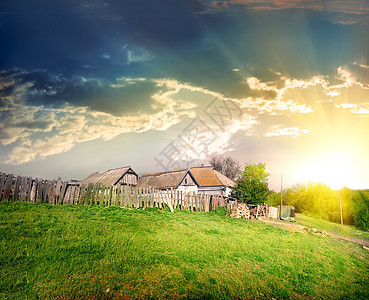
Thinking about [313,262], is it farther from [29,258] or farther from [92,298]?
[29,258]

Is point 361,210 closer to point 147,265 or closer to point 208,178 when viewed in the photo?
point 208,178

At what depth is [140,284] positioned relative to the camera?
16.0 ft

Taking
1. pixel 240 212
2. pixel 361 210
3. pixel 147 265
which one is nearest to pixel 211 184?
pixel 240 212

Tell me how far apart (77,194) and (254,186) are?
884 inches

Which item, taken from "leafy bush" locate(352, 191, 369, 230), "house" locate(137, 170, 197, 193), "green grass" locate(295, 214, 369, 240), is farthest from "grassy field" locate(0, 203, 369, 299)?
"house" locate(137, 170, 197, 193)

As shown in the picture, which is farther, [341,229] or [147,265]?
[341,229]

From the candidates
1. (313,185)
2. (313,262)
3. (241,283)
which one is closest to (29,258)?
(241,283)

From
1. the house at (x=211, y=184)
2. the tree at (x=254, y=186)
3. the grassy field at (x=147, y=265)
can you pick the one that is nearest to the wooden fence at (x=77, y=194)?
the grassy field at (x=147, y=265)

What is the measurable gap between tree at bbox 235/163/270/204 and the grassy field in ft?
→ 62.3

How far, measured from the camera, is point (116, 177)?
132 feet

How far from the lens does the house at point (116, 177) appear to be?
3984 centimetres

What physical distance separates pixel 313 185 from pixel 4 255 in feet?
155

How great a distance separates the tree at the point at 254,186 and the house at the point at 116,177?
20806 mm

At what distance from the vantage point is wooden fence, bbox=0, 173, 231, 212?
43.2ft
